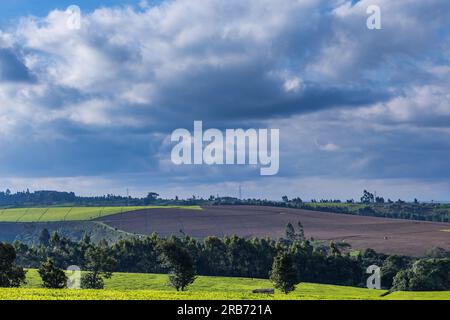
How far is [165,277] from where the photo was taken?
14338 cm

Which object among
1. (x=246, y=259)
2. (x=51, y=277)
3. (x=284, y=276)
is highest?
(x=51, y=277)

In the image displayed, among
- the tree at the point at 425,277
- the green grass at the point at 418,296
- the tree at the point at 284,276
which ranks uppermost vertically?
the green grass at the point at 418,296

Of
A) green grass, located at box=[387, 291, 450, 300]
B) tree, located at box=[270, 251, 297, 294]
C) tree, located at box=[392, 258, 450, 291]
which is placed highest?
green grass, located at box=[387, 291, 450, 300]

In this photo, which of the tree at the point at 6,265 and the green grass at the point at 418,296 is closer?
the green grass at the point at 418,296

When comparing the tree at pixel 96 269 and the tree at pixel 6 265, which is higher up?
the tree at pixel 6 265

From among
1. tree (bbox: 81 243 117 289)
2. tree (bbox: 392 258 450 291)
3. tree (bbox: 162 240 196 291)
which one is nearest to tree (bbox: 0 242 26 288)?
tree (bbox: 162 240 196 291)

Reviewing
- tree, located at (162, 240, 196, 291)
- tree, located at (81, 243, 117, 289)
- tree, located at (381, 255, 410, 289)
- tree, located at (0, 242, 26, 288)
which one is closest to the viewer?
tree, located at (0, 242, 26, 288)

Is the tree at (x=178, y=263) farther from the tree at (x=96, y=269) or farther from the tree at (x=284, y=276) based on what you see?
the tree at (x=96, y=269)

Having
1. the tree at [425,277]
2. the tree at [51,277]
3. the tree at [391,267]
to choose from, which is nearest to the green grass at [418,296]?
the tree at [51,277]

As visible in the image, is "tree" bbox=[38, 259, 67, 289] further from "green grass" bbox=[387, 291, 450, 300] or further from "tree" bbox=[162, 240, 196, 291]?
"green grass" bbox=[387, 291, 450, 300]

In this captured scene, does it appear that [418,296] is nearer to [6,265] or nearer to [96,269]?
[6,265]

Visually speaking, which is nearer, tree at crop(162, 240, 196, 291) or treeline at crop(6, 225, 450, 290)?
tree at crop(162, 240, 196, 291)

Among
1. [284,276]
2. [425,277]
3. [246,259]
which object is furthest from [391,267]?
[284,276]
